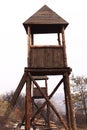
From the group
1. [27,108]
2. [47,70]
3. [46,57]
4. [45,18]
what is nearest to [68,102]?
[47,70]

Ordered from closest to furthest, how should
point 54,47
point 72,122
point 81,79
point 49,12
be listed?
point 72,122
point 54,47
point 49,12
point 81,79

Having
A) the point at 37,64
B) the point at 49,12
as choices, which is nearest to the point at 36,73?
the point at 37,64

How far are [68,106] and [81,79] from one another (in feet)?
90.5

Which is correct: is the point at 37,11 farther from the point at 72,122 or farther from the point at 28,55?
the point at 72,122

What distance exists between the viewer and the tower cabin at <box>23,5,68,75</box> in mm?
11586

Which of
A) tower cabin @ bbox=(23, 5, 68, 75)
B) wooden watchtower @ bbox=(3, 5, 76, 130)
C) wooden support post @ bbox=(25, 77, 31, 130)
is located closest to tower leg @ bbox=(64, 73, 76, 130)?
wooden watchtower @ bbox=(3, 5, 76, 130)

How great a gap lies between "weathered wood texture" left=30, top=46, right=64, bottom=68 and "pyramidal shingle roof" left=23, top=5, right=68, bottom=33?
1.13 meters

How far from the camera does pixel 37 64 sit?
1158cm

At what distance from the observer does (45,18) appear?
12500mm

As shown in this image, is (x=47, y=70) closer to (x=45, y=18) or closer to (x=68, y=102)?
(x=68, y=102)

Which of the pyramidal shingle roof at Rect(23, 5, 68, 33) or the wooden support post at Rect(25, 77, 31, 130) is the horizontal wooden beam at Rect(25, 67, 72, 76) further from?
the pyramidal shingle roof at Rect(23, 5, 68, 33)

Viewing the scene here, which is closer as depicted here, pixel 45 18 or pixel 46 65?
pixel 46 65

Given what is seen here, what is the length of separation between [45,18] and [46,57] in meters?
1.92

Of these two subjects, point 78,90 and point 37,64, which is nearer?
point 37,64
